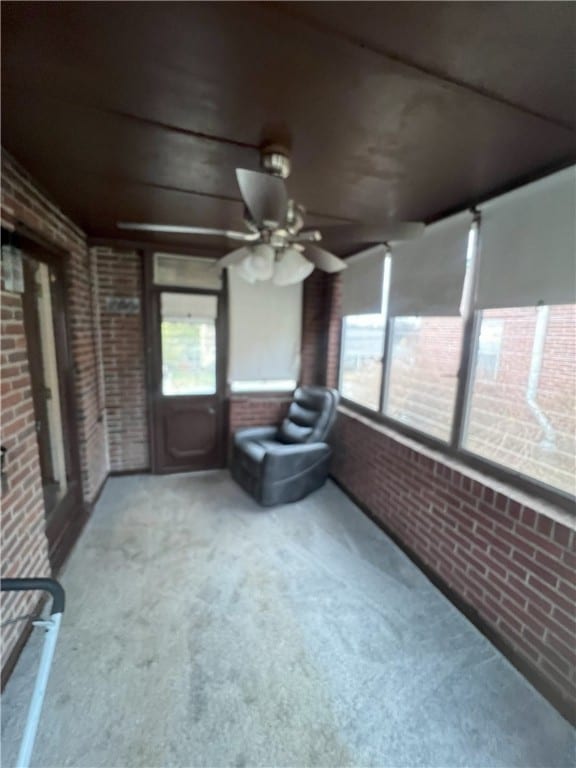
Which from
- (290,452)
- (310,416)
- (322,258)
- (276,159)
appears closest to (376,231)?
(322,258)

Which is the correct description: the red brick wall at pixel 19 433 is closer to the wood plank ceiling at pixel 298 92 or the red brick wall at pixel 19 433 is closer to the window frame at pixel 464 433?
the wood plank ceiling at pixel 298 92

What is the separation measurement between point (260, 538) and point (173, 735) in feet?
4.38

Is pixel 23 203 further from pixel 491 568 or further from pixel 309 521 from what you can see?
pixel 491 568

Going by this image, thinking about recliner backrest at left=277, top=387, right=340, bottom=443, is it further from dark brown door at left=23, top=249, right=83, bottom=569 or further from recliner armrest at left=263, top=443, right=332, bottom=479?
dark brown door at left=23, top=249, right=83, bottom=569

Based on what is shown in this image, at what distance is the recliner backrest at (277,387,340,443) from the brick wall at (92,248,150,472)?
60.9 inches

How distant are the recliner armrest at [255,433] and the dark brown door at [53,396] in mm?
1434

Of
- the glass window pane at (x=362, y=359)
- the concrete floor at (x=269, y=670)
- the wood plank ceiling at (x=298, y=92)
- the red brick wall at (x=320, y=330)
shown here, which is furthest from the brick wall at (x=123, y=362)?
the glass window pane at (x=362, y=359)

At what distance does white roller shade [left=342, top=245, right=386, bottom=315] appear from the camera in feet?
9.89

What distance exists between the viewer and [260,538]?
8.70 feet

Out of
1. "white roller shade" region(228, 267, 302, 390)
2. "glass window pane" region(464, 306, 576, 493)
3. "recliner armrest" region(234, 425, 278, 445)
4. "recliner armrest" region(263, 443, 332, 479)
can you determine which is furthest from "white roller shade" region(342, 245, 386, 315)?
"recliner armrest" region(234, 425, 278, 445)

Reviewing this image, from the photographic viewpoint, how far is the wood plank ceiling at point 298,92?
3.01ft

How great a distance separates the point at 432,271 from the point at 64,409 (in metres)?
2.99

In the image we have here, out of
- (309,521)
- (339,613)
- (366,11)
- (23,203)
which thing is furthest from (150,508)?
(366,11)

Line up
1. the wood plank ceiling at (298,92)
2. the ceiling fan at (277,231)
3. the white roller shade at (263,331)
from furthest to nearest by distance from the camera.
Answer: the white roller shade at (263,331)
the ceiling fan at (277,231)
the wood plank ceiling at (298,92)
